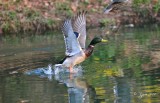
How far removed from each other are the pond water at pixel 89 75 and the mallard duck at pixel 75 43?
11.2 inches

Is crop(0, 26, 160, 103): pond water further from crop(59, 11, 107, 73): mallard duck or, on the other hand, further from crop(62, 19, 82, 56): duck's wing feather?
crop(62, 19, 82, 56): duck's wing feather

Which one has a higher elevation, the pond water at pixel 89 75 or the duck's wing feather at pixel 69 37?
the duck's wing feather at pixel 69 37

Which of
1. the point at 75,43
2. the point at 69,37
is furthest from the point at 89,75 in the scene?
the point at 69,37

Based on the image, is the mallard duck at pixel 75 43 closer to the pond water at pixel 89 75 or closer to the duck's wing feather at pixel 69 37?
the duck's wing feather at pixel 69 37

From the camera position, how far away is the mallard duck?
43.9ft

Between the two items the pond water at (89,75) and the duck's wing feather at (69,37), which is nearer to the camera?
the pond water at (89,75)

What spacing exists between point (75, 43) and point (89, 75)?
915mm

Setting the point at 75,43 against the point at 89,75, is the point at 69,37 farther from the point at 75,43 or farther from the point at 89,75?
the point at 89,75

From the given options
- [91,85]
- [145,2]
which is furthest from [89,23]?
[91,85]

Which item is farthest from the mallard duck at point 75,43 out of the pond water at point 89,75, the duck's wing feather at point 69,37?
the pond water at point 89,75

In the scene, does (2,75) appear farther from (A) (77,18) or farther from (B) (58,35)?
(B) (58,35)

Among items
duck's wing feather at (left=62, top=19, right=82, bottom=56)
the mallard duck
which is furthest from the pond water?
duck's wing feather at (left=62, top=19, right=82, bottom=56)

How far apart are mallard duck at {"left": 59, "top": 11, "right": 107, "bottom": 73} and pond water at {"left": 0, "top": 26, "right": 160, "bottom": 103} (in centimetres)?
28

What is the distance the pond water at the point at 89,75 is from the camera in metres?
10.7
